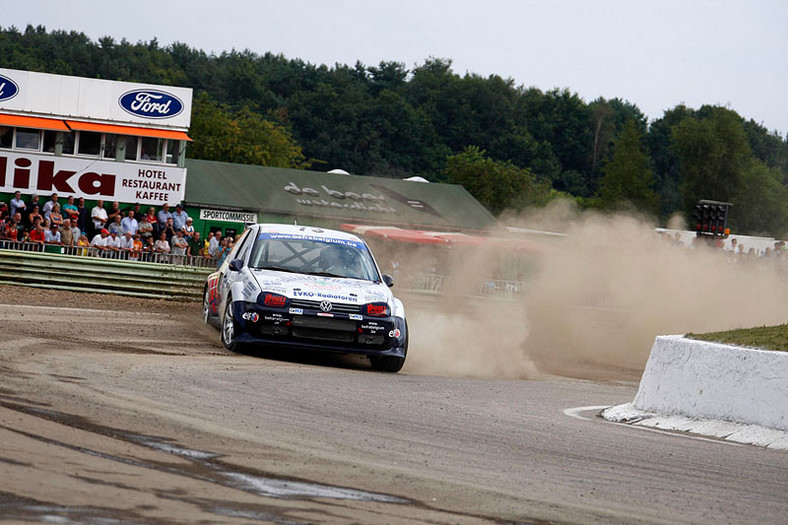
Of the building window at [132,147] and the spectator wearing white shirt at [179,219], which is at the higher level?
the building window at [132,147]

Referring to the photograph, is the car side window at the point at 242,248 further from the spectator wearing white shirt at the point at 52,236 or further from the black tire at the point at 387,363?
the spectator wearing white shirt at the point at 52,236

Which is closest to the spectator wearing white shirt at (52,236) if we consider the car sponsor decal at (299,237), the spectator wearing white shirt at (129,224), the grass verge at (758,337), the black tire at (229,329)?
the spectator wearing white shirt at (129,224)

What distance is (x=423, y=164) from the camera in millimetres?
110375

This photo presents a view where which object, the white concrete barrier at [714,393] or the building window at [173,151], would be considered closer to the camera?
the white concrete barrier at [714,393]

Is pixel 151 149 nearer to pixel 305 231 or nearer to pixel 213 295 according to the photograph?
pixel 213 295

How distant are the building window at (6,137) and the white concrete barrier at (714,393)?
2729cm

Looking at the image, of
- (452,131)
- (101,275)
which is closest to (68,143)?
(101,275)

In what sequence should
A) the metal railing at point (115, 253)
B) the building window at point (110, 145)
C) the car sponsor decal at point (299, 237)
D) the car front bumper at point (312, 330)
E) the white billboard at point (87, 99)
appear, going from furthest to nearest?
the building window at point (110, 145) < the white billboard at point (87, 99) < the metal railing at point (115, 253) < the car sponsor decal at point (299, 237) < the car front bumper at point (312, 330)

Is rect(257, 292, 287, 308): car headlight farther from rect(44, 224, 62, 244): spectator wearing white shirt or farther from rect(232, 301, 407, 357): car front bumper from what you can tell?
rect(44, 224, 62, 244): spectator wearing white shirt

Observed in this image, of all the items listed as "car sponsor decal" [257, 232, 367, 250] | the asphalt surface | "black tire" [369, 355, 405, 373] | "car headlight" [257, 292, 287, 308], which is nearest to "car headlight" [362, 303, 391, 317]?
"black tire" [369, 355, 405, 373]

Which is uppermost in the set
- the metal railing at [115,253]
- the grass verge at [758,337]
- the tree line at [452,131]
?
the tree line at [452,131]

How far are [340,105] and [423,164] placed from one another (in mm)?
10030

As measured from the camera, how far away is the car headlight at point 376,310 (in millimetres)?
12906

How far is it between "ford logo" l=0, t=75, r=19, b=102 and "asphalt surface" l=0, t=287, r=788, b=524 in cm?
2434
